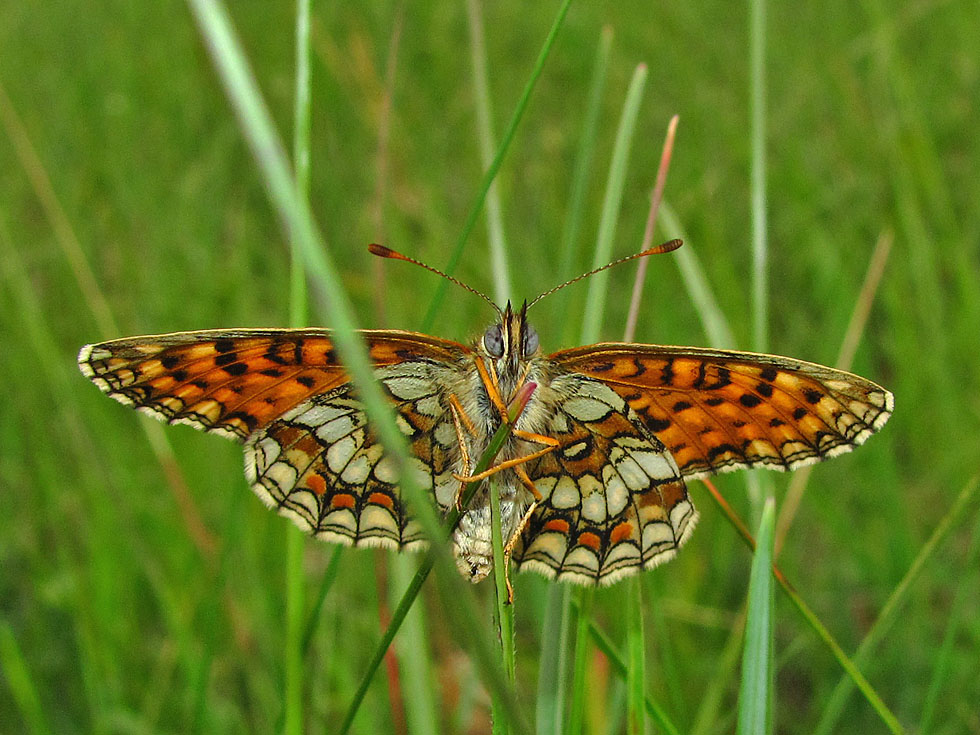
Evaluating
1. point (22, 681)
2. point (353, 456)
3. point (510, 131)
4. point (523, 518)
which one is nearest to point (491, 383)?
point (523, 518)

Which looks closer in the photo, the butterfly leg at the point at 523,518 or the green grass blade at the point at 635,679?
the green grass blade at the point at 635,679

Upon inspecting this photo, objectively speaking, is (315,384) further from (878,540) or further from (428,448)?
(878,540)

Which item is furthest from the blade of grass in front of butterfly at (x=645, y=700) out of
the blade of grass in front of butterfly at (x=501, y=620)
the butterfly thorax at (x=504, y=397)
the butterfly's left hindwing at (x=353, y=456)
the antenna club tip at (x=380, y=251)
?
the antenna club tip at (x=380, y=251)

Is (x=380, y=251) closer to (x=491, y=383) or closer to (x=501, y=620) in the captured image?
(x=491, y=383)

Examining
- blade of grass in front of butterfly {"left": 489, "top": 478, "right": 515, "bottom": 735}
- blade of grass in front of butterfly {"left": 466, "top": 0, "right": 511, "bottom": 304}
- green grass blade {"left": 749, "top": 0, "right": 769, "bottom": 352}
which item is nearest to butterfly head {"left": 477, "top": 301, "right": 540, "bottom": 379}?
blade of grass in front of butterfly {"left": 466, "top": 0, "right": 511, "bottom": 304}

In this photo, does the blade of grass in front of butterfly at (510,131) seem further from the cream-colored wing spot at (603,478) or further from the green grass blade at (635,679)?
the green grass blade at (635,679)
